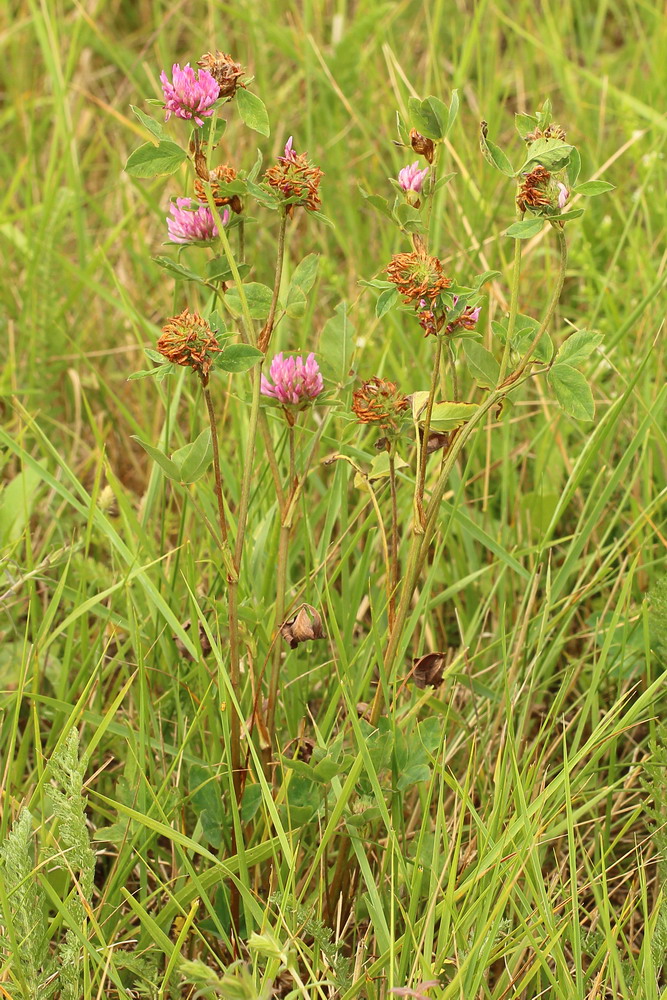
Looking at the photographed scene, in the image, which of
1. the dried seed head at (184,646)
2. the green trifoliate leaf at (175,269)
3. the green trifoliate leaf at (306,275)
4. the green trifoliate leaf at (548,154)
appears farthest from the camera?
the dried seed head at (184,646)

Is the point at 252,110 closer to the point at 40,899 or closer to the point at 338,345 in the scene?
the point at 338,345

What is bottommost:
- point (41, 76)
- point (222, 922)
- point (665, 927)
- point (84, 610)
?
point (222, 922)

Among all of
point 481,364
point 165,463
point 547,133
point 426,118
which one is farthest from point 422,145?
point 165,463

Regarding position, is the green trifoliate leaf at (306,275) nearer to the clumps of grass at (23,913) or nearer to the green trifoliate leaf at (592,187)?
the green trifoliate leaf at (592,187)

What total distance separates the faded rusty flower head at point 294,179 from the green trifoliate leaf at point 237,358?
174mm

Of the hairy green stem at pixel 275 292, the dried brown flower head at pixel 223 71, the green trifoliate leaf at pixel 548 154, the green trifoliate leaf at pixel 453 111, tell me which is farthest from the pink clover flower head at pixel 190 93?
the green trifoliate leaf at pixel 548 154

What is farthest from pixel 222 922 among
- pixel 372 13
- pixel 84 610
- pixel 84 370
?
pixel 372 13

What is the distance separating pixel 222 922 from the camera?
1.43 m

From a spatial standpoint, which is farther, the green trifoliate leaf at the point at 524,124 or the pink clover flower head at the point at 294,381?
the pink clover flower head at the point at 294,381

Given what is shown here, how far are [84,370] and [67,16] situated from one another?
5.39 ft

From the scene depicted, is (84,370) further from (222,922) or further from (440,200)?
(222,922)

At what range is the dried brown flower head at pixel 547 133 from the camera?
1150 mm

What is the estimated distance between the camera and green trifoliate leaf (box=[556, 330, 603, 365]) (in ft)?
4.06

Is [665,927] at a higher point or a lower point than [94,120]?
lower
